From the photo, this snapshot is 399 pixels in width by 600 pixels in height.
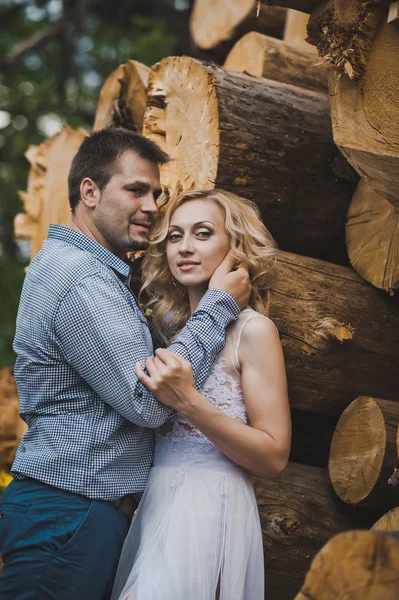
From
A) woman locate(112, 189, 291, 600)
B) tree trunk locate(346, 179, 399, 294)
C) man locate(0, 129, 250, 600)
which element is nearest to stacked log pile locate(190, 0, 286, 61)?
tree trunk locate(346, 179, 399, 294)

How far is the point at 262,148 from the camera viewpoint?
10.5 feet

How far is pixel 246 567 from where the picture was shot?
98.0 inches

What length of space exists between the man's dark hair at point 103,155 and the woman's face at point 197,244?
30cm

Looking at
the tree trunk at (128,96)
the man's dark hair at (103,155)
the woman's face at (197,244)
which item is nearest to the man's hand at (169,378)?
the woman's face at (197,244)

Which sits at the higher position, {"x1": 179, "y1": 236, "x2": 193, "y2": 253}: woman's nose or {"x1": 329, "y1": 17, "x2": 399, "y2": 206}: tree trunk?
{"x1": 329, "y1": 17, "x2": 399, "y2": 206}: tree trunk

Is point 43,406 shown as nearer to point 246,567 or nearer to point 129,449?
point 129,449

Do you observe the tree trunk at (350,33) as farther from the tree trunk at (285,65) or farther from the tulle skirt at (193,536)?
the tree trunk at (285,65)

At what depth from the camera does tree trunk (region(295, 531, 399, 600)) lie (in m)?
1.66

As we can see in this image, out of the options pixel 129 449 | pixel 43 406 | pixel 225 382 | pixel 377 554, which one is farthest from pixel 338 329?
pixel 377 554

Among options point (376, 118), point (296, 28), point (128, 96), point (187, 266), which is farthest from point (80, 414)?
point (296, 28)

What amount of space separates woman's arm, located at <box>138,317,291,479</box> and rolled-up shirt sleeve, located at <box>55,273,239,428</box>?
78mm

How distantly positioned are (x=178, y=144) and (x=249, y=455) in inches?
63.0

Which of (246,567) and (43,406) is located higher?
(43,406)

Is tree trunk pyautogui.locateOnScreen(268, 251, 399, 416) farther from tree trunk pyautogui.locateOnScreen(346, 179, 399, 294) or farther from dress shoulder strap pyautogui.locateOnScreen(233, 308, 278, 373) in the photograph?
dress shoulder strap pyautogui.locateOnScreen(233, 308, 278, 373)
